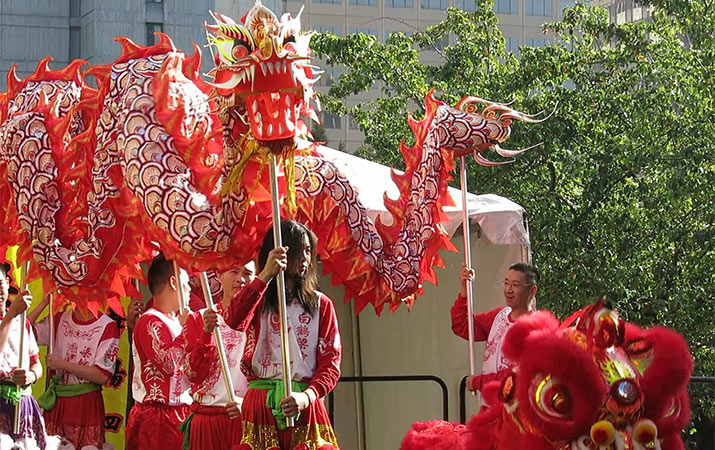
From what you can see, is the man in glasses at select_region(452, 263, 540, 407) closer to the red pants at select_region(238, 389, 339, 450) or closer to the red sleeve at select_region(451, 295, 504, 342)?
the red sleeve at select_region(451, 295, 504, 342)

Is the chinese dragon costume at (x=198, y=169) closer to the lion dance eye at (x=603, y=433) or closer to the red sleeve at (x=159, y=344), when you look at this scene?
the red sleeve at (x=159, y=344)

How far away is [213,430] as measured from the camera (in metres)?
5.82

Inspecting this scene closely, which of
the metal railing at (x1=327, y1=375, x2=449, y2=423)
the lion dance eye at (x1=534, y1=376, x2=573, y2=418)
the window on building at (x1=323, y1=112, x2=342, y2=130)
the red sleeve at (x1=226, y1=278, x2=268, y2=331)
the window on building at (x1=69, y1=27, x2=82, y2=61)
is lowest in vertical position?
the metal railing at (x1=327, y1=375, x2=449, y2=423)

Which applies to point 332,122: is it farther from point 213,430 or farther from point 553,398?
point 553,398

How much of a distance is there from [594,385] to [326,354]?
7.19ft

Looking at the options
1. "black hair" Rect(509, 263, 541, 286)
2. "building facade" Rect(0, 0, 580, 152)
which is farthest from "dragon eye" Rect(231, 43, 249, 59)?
"building facade" Rect(0, 0, 580, 152)

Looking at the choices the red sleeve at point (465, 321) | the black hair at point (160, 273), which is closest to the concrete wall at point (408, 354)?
the red sleeve at point (465, 321)

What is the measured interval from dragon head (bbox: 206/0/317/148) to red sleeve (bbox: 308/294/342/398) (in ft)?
2.57

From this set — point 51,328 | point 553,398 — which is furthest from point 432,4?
point 553,398

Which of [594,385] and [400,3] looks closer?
[594,385]

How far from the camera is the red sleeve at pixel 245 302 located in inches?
195

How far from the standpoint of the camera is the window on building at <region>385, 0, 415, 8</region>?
50.6 m

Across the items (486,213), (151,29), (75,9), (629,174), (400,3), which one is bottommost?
(486,213)

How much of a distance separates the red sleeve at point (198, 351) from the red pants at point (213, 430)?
7.3 inches
